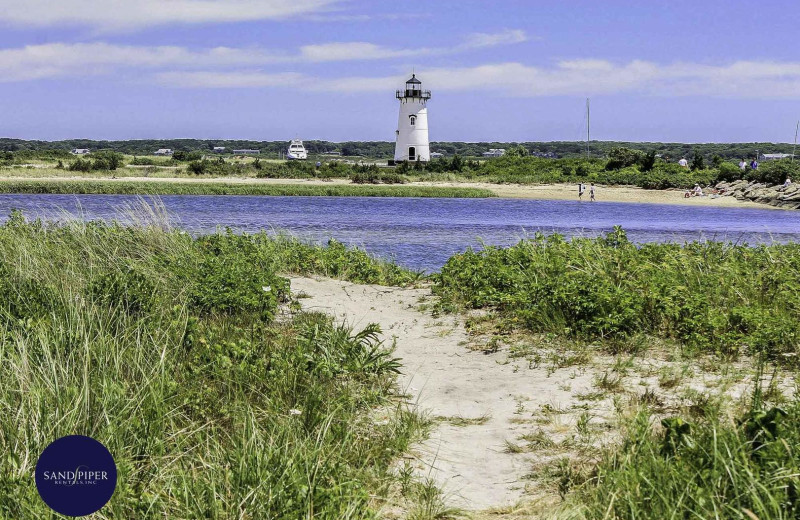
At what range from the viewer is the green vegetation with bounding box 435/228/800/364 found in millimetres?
7617

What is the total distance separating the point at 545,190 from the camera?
2288 inches

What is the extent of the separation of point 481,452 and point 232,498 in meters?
1.88

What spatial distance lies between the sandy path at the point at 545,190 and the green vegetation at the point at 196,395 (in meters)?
47.1

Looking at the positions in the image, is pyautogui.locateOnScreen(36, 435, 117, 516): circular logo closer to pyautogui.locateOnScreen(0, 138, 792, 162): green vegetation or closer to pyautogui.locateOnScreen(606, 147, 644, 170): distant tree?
pyautogui.locateOnScreen(606, 147, 644, 170): distant tree

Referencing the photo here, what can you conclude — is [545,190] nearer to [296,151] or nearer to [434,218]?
[434,218]

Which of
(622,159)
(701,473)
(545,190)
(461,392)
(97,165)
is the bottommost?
(545,190)

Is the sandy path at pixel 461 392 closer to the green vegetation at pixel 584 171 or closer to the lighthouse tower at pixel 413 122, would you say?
the green vegetation at pixel 584 171

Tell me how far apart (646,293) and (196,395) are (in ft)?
15.6

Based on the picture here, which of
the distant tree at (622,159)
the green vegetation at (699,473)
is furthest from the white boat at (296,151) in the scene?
the green vegetation at (699,473)

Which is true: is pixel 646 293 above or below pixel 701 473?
above

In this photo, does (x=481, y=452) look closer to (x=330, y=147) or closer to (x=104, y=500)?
(x=104, y=500)

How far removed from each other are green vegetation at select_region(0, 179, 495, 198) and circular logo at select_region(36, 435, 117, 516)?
139 feet

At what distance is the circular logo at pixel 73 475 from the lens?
10.8ft

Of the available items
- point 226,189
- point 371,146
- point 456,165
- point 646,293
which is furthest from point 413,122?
point 371,146
